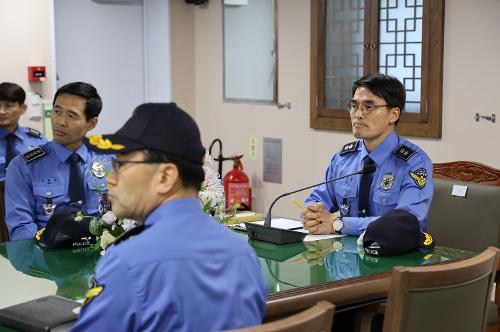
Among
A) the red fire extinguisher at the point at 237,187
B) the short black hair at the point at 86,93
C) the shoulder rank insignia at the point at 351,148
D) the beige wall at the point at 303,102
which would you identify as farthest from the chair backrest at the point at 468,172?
the red fire extinguisher at the point at 237,187

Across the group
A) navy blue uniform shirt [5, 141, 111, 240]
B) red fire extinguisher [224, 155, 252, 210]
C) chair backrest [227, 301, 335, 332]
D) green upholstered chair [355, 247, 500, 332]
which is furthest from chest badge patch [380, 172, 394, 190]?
red fire extinguisher [224, 155, 252, 210]

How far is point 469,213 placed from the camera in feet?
11.9

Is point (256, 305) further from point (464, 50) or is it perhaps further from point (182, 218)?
point (464, 50)

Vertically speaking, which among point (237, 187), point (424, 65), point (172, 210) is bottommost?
point (237, 187)

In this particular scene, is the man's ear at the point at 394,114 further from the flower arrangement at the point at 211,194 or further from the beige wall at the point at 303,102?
the beige wall at the point at 303,102

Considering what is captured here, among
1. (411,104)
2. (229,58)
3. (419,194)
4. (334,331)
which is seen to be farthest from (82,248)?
(229,58)

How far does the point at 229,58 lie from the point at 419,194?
10.3ft

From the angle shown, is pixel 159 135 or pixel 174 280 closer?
pixel 174 280

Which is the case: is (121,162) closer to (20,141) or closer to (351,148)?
(351,148)

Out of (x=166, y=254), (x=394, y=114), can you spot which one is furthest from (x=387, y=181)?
(x=166, y=254)

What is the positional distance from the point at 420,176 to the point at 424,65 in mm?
1528

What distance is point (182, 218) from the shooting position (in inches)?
66.1

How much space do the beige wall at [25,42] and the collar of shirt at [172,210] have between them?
13.6 feet

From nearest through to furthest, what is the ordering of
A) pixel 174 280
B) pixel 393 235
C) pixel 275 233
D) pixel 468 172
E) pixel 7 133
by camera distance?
pixel 174 280 → pixel 393 235 → pixel 275 233 → pixel 468 172 → pixel 7 133
